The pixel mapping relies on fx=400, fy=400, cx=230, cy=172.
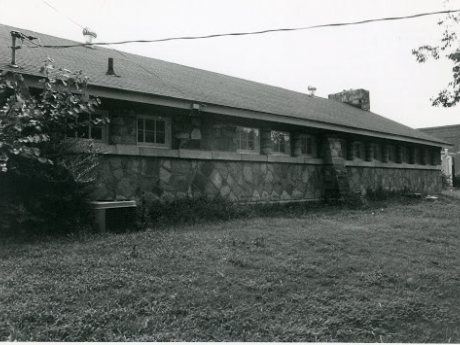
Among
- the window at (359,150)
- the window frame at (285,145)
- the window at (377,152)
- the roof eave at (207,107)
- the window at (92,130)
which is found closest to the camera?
the roof eave at (207,107)

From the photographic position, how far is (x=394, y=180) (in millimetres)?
17828

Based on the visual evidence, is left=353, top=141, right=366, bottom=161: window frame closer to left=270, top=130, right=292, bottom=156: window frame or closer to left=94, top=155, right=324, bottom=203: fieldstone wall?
left=94, top=155, right=324, bottom=203: fieldstone wall

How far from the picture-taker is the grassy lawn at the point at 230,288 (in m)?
3.74

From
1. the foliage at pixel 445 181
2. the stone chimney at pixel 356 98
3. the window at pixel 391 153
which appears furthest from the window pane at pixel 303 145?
the foliage at pixel 445 181

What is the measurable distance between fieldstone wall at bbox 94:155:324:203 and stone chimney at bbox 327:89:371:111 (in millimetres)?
11753

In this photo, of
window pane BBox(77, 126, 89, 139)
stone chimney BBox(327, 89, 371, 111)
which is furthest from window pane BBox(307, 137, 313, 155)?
stone chimney BBox(327, 89, 371, 111)

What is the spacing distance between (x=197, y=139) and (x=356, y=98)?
1612 centimetres

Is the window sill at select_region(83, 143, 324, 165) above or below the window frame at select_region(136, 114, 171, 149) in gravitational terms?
below

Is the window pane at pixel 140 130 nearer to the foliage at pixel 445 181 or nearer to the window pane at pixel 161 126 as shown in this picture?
the window pane at pixel 161 126

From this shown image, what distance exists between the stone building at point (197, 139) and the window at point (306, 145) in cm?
3

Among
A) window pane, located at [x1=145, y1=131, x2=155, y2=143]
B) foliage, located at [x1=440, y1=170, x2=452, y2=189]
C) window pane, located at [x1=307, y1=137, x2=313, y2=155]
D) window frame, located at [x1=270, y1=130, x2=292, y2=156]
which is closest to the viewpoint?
window pane, located at [x1=145, y1=131, x2=155, y2=143]

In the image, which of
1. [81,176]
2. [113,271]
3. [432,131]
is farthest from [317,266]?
[432,131]

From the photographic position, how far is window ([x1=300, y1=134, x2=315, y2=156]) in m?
13.6

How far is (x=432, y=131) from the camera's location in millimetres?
47188
